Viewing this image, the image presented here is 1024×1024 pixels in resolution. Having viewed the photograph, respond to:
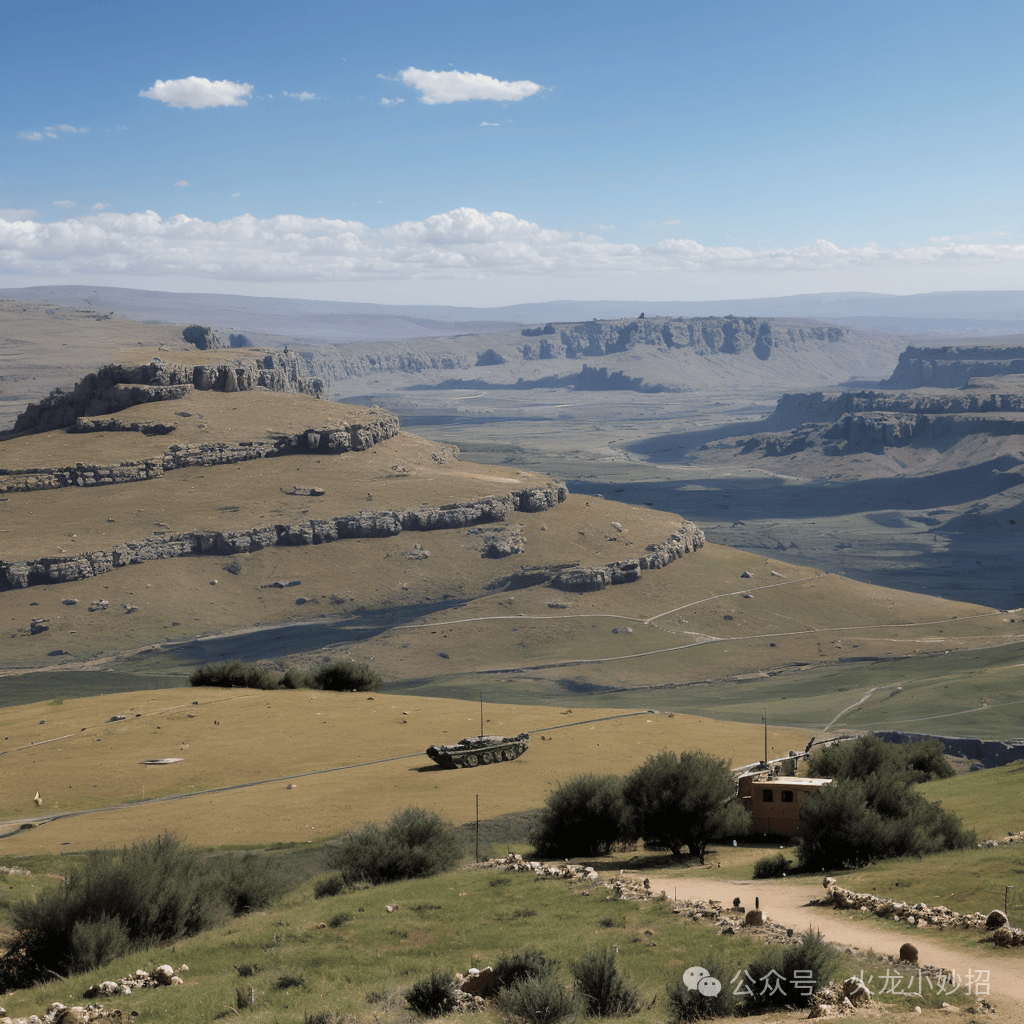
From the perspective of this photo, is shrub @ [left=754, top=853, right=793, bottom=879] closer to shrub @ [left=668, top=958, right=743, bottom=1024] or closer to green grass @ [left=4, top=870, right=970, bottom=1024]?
green grass @ [left=4, top=870, right=970, bottom=1024]

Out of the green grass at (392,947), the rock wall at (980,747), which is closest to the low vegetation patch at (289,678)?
the rock wall at (980,747)

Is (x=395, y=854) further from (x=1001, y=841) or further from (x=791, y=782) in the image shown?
(x=1001, y=841)

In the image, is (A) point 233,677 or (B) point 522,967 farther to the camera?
(A) point 233,677

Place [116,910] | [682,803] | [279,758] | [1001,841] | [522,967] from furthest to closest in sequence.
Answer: [279,758] < [682,803] < [1001,841] < [116,910] < [522,967]

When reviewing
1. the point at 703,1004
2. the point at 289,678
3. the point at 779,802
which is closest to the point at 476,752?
the point at 779,802

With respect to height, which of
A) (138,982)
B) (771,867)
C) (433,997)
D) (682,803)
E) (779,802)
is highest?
(433,997)

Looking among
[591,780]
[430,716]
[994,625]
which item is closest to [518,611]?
[994,625]
